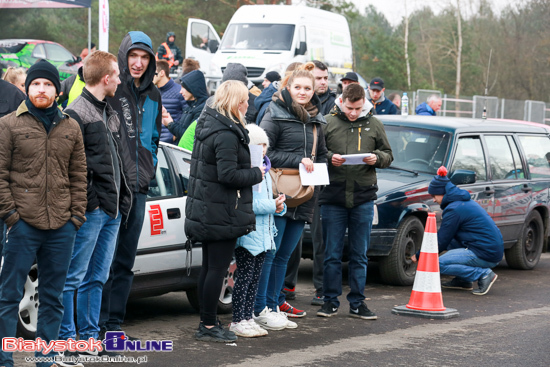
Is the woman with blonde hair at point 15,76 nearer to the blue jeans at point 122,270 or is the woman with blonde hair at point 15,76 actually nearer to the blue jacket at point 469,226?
the blue jeans at point 122,270

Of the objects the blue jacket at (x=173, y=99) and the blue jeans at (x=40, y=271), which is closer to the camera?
the blue jeans at (x=40, y=271)

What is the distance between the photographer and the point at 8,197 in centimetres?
463

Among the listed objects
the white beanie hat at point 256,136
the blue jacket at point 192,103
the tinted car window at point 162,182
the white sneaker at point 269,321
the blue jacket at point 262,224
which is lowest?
the white sneaker at point 269,321

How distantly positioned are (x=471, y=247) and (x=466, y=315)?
1.53 meters

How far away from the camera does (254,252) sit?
629cm

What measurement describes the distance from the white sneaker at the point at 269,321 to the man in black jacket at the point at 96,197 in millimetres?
1666

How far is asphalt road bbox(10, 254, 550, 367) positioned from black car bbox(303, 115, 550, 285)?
671 mm

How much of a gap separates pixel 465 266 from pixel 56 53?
16846mm

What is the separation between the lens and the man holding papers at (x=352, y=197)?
24.0 ft

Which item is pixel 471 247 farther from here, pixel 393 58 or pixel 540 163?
pixel 393 58

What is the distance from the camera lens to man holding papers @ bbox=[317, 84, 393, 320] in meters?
7.31

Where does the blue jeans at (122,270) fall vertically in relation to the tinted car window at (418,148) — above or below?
below

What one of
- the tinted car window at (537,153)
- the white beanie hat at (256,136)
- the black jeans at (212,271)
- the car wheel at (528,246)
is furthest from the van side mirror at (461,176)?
the black jeans at (212,271)

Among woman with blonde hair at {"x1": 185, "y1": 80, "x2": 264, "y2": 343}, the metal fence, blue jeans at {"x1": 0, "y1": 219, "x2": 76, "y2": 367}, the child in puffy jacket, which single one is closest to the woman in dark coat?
the child in puffy jacket
